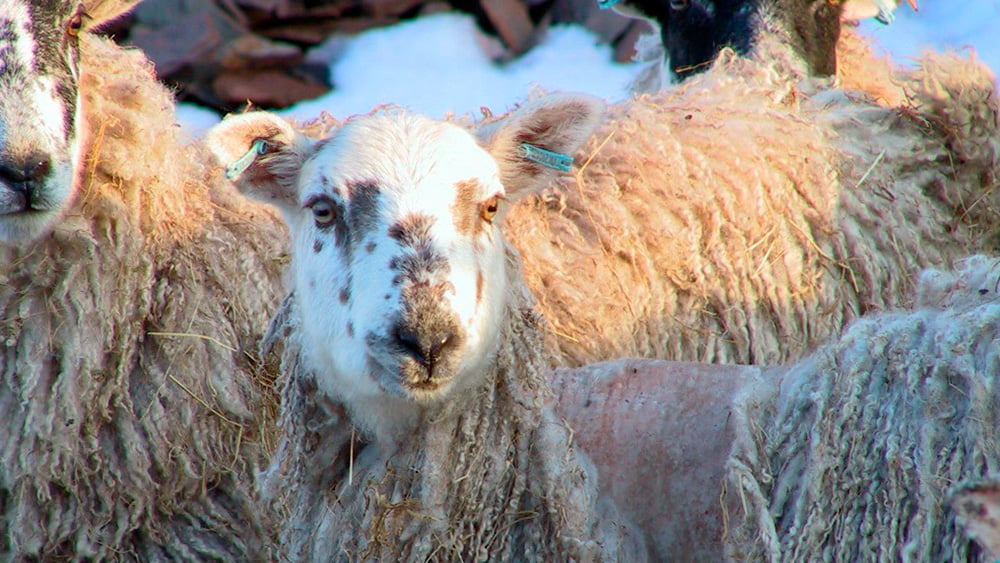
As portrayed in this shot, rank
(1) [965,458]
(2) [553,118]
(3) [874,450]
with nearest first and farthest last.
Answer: (1) [965,458] → (3) [874,450] → (2) [553,118]

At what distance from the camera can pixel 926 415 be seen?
2186 mm

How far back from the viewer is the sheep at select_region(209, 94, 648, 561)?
8.35ft

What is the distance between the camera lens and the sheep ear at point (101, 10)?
366 cm

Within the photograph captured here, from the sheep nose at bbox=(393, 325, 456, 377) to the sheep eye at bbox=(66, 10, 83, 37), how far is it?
1755 mm

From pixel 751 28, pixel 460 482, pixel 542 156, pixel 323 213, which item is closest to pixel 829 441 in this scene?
pixel 460 482

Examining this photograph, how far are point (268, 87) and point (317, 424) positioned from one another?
17.4 ft

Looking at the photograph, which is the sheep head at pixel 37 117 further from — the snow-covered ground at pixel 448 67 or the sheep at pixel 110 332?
the snow-covered ground at pixel 448 67

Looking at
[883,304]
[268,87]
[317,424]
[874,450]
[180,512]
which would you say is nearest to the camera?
[874,450]

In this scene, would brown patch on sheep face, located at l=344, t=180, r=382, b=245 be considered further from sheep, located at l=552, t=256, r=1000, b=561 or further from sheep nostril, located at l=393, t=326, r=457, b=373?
sheep, located at l=552, t=256, r=1000, b=561

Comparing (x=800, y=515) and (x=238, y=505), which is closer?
(x=800, y=515)

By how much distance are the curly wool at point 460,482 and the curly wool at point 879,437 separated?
39cm

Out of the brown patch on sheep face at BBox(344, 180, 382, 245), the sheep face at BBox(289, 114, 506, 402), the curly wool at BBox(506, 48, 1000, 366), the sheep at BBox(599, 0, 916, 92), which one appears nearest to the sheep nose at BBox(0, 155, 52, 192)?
the sheep face at BBox(289, 114, 506, 402)

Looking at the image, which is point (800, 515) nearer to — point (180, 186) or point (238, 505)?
point (238, 505)

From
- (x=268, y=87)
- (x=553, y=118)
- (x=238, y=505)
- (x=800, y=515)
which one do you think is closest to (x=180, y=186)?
(x=238, y=505)
